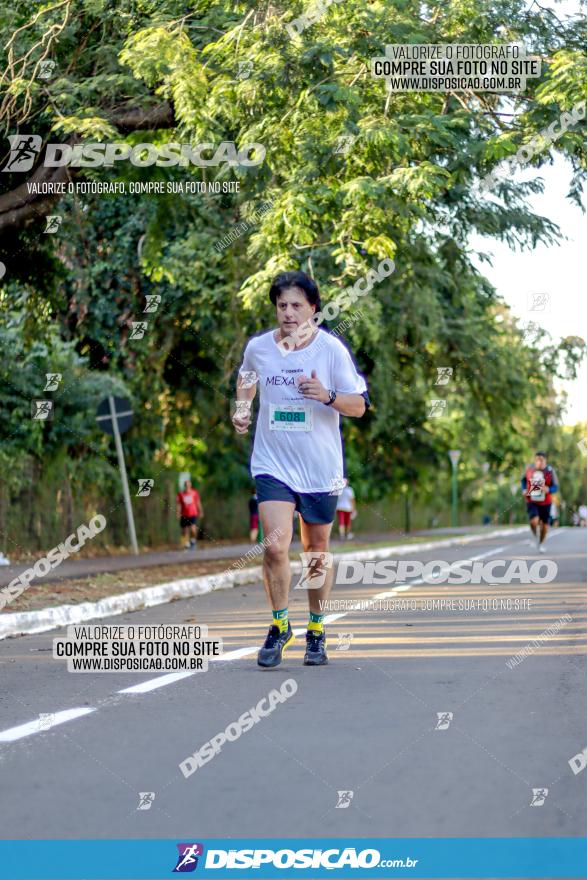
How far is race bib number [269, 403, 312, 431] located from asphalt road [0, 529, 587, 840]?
55.4 inches

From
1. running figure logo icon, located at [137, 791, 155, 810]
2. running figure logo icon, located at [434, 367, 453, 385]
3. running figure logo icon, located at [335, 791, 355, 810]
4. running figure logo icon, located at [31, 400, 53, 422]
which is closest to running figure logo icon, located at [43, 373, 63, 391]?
running figure logo icon, located at [31, 400, 53, 422]

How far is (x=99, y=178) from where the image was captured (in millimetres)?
16188

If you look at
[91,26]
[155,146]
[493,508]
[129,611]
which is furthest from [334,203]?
[493,508]

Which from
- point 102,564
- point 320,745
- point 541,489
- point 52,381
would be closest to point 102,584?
point 102,564

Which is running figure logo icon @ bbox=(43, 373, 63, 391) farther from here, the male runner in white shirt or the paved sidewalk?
the male runner in white shirt

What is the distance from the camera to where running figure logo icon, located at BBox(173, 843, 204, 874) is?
423 cm

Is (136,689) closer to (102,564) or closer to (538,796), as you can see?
(538,796)

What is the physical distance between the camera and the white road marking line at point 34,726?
6.40 m

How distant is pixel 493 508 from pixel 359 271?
7113cm

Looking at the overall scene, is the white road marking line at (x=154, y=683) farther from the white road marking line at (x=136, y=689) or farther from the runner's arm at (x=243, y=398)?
the runner's arm at (x=243, y=398)

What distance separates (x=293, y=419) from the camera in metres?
8.42

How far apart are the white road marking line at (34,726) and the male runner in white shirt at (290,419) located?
Result: 1692mm

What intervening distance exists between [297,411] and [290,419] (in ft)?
0.21

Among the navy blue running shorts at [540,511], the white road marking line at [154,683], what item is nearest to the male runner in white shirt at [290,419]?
the white road marking line at [154,683]
